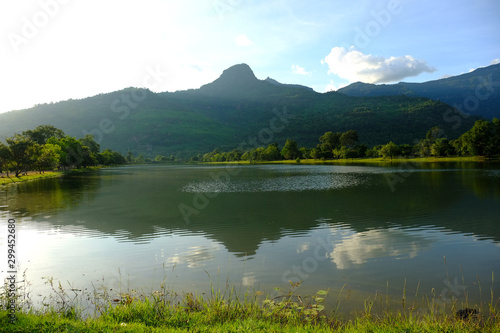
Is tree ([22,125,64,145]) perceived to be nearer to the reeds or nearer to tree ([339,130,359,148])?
the reeds

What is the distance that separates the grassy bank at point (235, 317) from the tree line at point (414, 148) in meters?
126

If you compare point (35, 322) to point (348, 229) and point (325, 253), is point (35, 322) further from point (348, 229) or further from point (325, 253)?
point (348, 229)

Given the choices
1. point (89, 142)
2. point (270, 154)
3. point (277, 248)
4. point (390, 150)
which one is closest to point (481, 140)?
point (390, 150)

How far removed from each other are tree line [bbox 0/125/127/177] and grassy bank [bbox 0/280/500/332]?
70932 mm

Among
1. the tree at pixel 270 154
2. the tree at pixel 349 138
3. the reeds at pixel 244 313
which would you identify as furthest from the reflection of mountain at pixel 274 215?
the tree at pixel 270 154

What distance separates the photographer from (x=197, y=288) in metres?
9.80

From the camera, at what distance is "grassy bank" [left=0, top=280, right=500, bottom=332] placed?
6.38m

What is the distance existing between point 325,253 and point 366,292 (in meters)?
4.10

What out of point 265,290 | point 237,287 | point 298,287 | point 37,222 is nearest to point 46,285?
point 237,287

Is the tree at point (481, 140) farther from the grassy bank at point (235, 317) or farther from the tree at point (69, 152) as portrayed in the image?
the tree at point (69, 152)

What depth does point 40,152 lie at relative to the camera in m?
80.1

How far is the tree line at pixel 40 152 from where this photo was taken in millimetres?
65312

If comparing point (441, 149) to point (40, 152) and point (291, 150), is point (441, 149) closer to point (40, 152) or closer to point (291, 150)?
point (291, 150)

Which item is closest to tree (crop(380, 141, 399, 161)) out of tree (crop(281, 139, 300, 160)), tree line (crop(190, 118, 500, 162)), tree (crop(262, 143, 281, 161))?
tree line (crop(190, 118, 500, 162))
